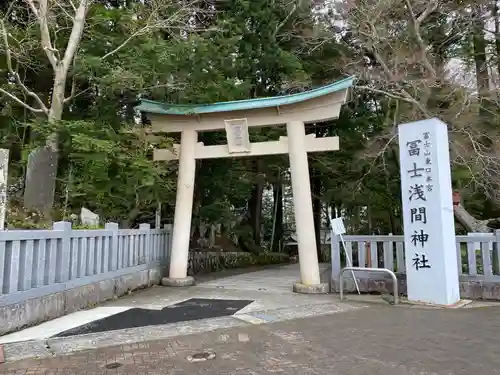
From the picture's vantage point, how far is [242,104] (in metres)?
9.45

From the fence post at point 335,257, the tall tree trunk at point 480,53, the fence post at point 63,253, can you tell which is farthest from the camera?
the tall tree trunk at point 480,53

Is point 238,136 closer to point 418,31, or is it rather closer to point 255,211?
point 418,31

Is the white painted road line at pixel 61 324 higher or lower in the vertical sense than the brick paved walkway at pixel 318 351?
higher

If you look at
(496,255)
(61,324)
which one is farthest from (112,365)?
(496,255)

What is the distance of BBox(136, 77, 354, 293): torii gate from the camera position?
9.01 meters

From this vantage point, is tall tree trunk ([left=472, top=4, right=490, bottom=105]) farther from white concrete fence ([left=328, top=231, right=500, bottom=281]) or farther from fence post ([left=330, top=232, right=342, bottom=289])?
fence post ([left=330, top=232, right=342, bottom=289])

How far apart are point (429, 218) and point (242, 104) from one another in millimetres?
4558

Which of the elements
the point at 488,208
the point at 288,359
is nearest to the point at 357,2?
the point at 488,208

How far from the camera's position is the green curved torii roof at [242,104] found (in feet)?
29.1

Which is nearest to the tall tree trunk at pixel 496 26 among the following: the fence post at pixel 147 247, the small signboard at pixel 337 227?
the small signboard at pixel 337 227

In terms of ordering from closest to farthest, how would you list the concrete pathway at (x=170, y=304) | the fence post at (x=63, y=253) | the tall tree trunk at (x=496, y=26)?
1. the concrete pathway at (x=170, y=304)
2. the fence post at (x=63, y=253)
3. the tall tree trunk at (x=496, y=26)

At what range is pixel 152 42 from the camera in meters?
10.1

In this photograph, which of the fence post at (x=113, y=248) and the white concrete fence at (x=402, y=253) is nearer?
the white concrete fence at (x=402, y=253)

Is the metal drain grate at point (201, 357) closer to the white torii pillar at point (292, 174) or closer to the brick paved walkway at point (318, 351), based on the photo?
the brick paved walkway at point (318, 351)
